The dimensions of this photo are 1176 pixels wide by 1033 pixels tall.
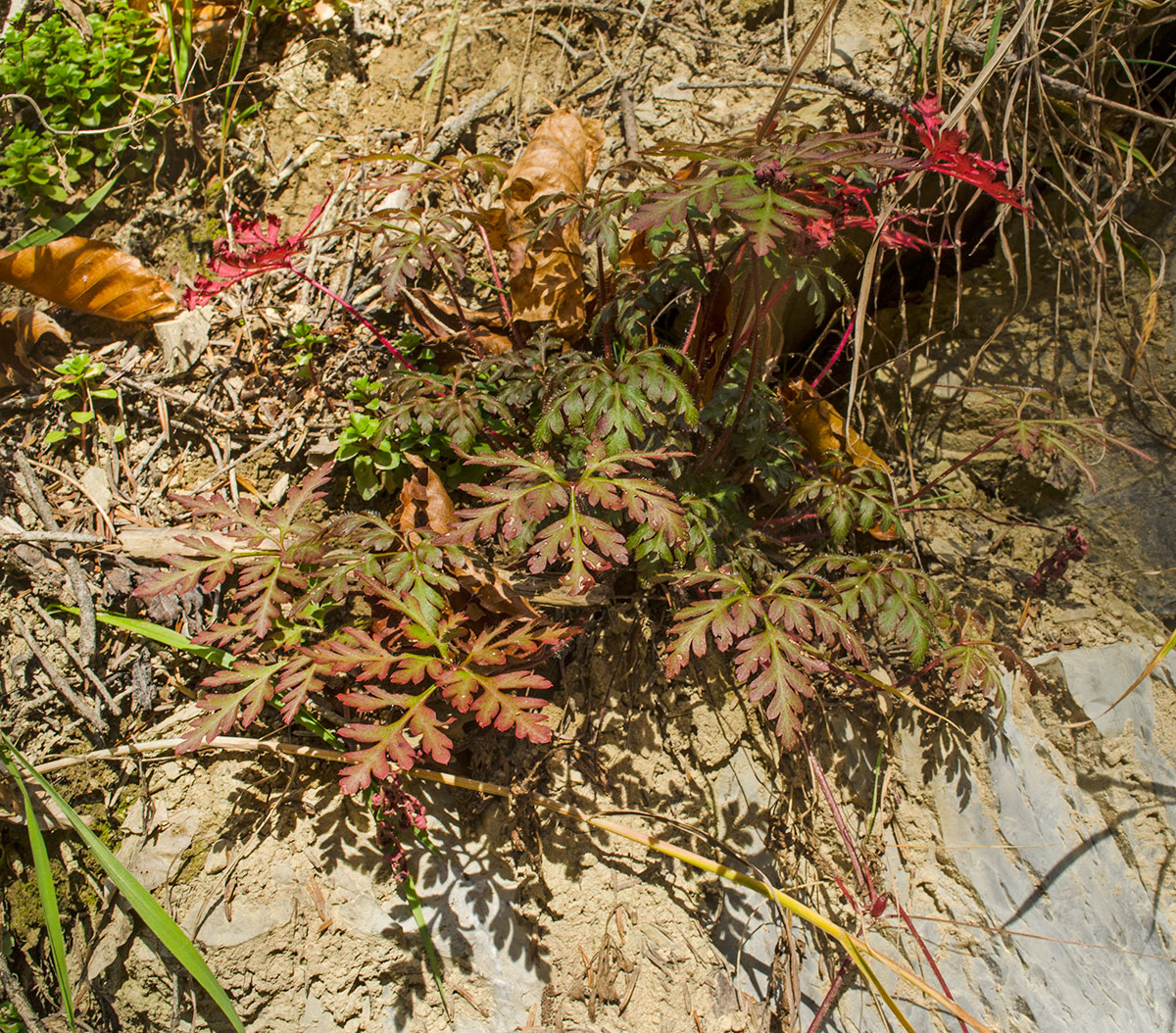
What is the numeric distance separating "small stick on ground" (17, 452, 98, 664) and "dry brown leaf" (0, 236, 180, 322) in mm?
640

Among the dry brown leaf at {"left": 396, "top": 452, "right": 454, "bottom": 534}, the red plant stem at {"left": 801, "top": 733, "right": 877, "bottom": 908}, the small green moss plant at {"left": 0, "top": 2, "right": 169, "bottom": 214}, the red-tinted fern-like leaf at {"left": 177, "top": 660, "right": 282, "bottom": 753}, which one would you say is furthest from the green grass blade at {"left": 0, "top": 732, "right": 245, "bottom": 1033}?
the small green moss plant at {"left": 0, "top": 2, "right": 169, "bottom": 214}

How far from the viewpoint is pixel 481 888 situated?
232 cm

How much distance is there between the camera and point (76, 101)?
310cm

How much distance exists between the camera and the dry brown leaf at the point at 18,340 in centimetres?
278

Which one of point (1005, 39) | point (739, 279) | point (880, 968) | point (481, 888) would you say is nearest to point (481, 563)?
point (481, 888)

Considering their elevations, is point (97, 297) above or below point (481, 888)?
above

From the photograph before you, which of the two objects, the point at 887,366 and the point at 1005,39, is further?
the point at 887,366

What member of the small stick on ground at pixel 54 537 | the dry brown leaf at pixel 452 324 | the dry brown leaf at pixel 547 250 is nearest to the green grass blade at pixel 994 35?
the dry brown leaf at pixel 547 250

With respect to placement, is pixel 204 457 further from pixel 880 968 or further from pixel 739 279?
pixel 880 968

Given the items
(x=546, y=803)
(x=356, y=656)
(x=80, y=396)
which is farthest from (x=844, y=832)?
(x=80, y=396)

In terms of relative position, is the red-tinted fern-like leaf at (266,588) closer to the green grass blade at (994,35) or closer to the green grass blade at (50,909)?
the green grass blade at (50,909)

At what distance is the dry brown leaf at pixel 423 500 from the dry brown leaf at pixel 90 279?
1.25m

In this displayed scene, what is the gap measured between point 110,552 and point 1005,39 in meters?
3.44

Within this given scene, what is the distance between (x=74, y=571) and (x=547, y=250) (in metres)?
1.94
